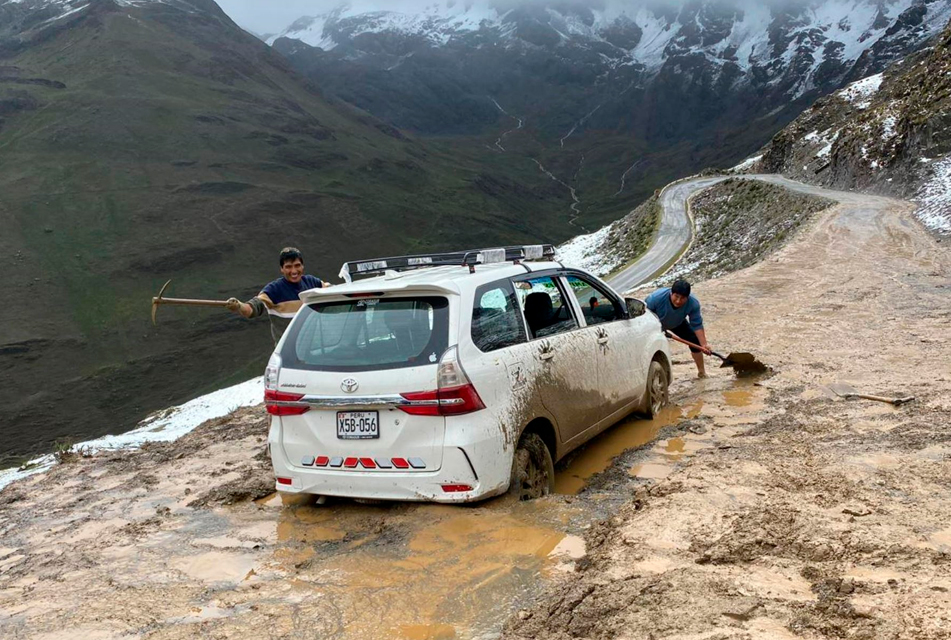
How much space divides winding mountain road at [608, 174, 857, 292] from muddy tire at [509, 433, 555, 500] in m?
35.5

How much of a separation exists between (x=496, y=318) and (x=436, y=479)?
1.24m

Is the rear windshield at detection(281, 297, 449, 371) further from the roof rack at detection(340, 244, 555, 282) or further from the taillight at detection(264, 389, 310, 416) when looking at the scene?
the roof rack at detection(340, 244, 555, 282)

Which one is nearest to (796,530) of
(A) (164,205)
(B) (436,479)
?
(B) (436,479)

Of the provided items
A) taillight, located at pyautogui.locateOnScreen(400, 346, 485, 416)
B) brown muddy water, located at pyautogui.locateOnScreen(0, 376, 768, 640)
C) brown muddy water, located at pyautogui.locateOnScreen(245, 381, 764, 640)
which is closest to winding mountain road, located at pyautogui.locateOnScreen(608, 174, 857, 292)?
brown muddy water, located at pyautogui.locateOnScreen(0, 376, 768, 640)

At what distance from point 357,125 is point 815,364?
184 m

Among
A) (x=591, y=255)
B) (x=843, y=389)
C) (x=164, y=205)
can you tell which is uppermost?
(x=164, y=205)

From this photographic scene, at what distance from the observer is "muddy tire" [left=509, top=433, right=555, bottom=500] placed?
520 centimetres

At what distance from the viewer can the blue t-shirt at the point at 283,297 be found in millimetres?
7633

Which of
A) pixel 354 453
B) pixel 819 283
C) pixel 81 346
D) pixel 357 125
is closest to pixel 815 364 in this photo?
pixel 354 453

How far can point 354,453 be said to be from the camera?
5.11 m

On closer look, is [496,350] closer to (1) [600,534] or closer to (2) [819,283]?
(1) [600,534]

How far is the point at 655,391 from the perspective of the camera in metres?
Answer: 7.98

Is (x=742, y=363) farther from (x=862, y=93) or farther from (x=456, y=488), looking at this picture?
(x=862, y=93)

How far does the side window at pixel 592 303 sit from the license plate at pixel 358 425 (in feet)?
7.79
